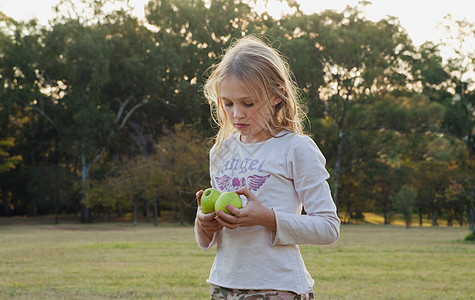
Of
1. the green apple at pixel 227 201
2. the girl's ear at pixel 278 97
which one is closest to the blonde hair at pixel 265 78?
the girl's ear at pixel 278 97

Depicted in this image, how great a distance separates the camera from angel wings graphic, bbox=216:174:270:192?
2.48 metres

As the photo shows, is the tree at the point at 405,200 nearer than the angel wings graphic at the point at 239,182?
No

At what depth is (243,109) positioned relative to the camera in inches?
99.0

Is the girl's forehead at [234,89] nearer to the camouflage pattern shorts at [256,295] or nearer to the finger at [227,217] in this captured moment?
the finger at [227,217]

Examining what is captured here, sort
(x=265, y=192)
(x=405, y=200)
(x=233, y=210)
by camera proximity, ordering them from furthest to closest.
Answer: (x=405, y=200)
(x=265, y=192)
(x=233, y=210)

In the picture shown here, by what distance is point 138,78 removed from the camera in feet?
139

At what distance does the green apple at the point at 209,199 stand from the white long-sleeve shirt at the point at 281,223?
11cm

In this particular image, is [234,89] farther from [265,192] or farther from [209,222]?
[209,222]

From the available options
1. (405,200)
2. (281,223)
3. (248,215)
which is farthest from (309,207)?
(405,200)

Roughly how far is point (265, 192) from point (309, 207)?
0.61 feet

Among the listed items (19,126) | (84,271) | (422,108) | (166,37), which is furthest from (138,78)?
(84,271)

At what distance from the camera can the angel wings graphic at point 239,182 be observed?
8.15ft

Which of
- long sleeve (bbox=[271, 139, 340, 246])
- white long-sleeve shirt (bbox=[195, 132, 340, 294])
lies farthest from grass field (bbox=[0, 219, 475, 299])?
long sleeve (bbox=[271, 139, 340, 246])

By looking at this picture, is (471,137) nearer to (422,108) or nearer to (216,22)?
(422,108)
